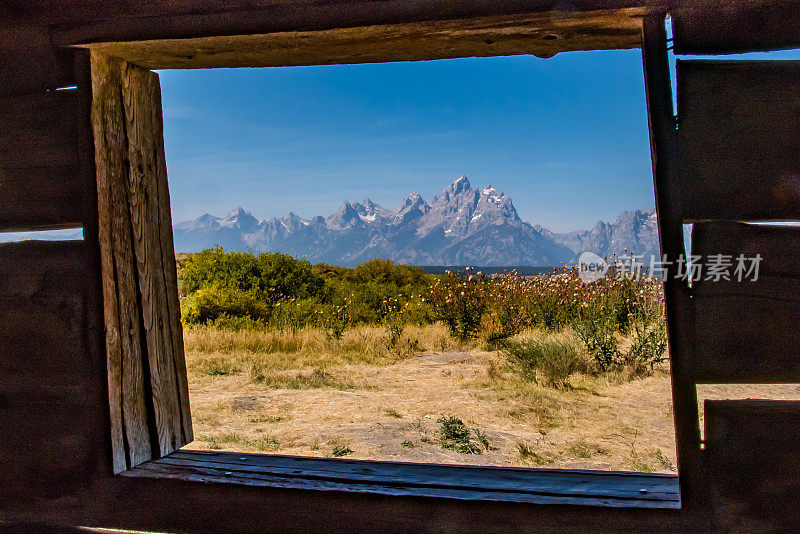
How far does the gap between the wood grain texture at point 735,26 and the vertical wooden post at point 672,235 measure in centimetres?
6

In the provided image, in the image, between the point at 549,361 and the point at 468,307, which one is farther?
the point at 468,307

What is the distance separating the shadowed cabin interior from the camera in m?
1.34

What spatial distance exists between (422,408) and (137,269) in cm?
320

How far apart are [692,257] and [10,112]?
77.4 inches

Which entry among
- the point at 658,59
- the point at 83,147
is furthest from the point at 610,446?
the point at 83,147

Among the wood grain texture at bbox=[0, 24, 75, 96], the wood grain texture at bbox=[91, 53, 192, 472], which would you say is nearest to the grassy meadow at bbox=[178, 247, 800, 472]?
the wood grain texture at bbox=[91, 53, 192, 472]

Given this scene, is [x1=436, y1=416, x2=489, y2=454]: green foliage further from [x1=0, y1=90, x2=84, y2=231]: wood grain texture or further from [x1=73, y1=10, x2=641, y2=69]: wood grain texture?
[x1=0, y1=90, x2=84, y2=231]: wood grain texture

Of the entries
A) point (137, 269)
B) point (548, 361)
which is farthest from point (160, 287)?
point (548, 361)

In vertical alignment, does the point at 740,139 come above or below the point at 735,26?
below

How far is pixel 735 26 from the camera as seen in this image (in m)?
1.35

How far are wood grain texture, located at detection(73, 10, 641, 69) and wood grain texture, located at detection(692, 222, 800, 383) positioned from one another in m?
0.60

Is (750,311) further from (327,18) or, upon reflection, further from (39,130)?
(39,130)

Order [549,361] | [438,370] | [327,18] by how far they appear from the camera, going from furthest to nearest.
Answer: [438,370] → [549,361] → [327,18]

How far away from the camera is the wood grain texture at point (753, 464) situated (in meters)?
1.34
